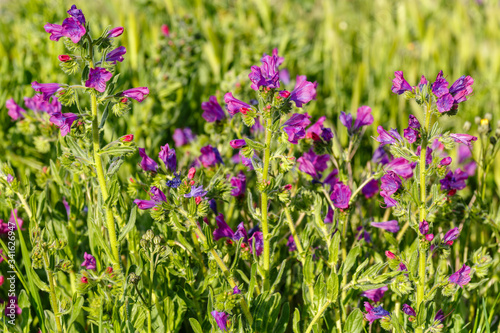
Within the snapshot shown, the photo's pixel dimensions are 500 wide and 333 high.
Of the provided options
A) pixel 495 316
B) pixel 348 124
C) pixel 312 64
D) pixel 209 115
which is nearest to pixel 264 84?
pixel 348 124

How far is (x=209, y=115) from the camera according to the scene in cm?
184

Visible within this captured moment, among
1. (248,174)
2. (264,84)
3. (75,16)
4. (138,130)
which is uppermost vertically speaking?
(75,16)

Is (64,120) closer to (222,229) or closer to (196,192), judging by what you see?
(196,192)

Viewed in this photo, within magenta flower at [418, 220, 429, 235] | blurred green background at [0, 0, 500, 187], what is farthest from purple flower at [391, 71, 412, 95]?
blurred green background at [0, 0, 500, 187]

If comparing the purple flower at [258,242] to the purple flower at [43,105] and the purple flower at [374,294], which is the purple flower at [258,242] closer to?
the purple flower at [374,294]

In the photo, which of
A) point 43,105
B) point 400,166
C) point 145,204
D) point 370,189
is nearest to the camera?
point 145,204

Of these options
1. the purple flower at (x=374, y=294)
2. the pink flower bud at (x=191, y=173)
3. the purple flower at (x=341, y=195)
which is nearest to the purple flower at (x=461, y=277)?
the purple flower at (x=374, y=294)

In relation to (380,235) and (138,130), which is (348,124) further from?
(138,130)

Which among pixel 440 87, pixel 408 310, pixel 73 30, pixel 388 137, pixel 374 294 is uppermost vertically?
pixel 73 30

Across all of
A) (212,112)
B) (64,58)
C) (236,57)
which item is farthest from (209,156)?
(236,57)

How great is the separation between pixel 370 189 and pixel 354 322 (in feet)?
2.12

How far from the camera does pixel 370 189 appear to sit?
6.01 feet

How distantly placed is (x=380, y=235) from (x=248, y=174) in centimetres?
63

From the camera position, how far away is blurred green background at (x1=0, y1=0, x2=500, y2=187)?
2600 millimetres
